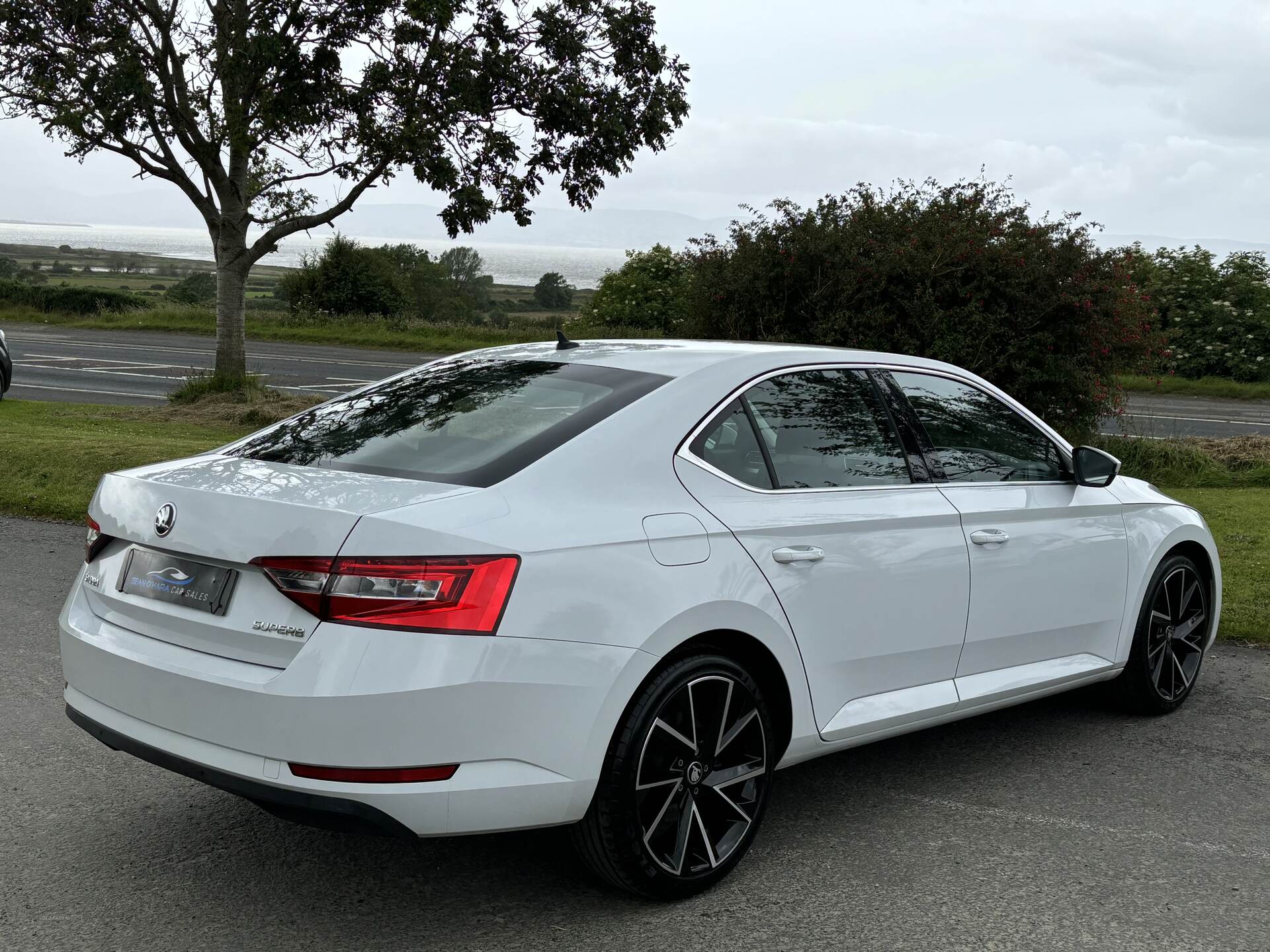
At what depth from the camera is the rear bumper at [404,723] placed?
3.12 meters

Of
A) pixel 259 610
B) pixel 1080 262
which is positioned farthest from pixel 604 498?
pixel 1080 262

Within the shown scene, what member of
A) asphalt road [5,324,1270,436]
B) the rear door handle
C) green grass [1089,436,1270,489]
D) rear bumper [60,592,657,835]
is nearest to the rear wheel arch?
rear bumper [60,592,657,835]

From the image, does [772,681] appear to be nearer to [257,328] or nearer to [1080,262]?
[1080,262]

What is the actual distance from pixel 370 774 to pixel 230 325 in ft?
54.2

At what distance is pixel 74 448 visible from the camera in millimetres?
12242

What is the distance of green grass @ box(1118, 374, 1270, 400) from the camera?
2708 centimetres

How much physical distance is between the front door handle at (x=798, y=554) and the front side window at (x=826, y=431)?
24 cm

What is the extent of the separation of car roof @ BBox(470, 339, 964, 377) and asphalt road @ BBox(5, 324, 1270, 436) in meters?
11.9

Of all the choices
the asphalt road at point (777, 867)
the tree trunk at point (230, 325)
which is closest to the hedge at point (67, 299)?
the tree trunk at point (230, 325)

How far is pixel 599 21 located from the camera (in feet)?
55.0

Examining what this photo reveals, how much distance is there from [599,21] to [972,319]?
6.83 m

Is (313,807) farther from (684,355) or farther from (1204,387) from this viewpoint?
(1204,387)

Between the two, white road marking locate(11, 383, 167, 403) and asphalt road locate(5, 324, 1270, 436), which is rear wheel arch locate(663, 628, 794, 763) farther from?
white road marking locate(11, 383, 167, 403)

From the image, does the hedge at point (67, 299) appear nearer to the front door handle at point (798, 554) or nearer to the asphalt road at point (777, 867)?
the asphalt road at point (777, 867)
